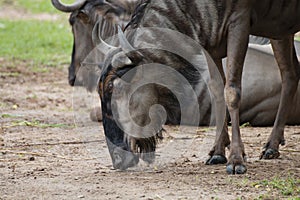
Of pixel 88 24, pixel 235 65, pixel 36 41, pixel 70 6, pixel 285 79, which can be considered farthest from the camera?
pixel 36 41

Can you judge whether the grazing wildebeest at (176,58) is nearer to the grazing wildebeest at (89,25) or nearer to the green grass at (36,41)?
the grazing wildebeest at (89,25)

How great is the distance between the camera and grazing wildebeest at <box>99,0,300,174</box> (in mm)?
5719

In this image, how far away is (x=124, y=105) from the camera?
5.89 metres

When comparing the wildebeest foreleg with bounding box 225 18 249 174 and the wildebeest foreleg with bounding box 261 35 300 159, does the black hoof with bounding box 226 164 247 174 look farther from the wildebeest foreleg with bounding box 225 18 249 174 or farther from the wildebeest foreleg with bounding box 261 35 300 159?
the wildebeest foreleg with bounding box 261 35 300 159

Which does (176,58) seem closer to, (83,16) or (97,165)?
(97,165)

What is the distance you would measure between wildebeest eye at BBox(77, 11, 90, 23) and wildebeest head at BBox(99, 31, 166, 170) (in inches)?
163

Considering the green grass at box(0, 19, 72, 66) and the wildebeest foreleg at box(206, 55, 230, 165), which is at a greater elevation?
the wildebeest foreleg at box(206, 55, 230, 165)

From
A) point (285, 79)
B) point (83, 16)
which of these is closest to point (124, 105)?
point (285, 79)

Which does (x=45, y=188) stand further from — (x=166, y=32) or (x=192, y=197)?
(x=166, y=32)

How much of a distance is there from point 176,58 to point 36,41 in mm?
10020

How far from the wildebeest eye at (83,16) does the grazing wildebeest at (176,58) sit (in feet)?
13.2

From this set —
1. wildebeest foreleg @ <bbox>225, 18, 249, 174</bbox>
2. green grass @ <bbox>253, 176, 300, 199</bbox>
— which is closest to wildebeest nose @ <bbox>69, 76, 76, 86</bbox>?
wildebeest foreleg @ <bbox>225, 18, 249, 174</bbox>

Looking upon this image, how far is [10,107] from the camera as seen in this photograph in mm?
9328

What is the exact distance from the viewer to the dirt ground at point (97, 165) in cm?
504
